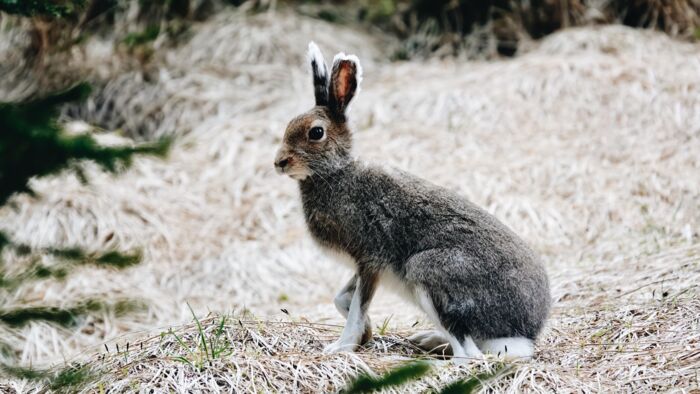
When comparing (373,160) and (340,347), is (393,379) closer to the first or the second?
(340,347)

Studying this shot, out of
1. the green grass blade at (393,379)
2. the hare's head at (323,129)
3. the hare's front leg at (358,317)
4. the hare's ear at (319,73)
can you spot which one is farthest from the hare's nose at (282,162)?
the green grass blade at (393,379)

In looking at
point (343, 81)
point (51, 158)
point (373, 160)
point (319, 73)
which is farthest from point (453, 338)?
point (51, 158)

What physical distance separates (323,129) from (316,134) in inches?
1.9

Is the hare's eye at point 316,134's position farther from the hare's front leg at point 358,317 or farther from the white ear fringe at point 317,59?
the hare's front leg at point 358,317

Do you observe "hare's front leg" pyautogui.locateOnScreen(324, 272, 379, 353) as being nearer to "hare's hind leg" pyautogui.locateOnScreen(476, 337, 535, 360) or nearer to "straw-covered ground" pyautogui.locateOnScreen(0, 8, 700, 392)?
"straw-covered ground" pyautogui.locateOnScreen(0, 8, 700, 392)

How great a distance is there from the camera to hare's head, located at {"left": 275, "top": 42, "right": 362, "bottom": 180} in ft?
16.3

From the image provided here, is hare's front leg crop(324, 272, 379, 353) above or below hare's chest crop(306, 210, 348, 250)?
below

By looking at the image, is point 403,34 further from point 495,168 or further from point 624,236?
point 624,236

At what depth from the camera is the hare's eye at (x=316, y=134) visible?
5.02 meters

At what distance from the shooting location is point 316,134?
5039mm

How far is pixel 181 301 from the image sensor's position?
25.1 feet

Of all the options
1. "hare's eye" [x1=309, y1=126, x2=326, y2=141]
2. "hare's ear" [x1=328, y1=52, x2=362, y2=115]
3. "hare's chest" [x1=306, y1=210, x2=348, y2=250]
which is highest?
"hare's ear" [x1=328, y1=52, x2=362, y2=115]

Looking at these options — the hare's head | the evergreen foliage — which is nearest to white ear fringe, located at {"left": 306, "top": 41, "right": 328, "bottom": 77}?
the hare's head

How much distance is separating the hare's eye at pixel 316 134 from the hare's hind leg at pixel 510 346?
1.43 m
